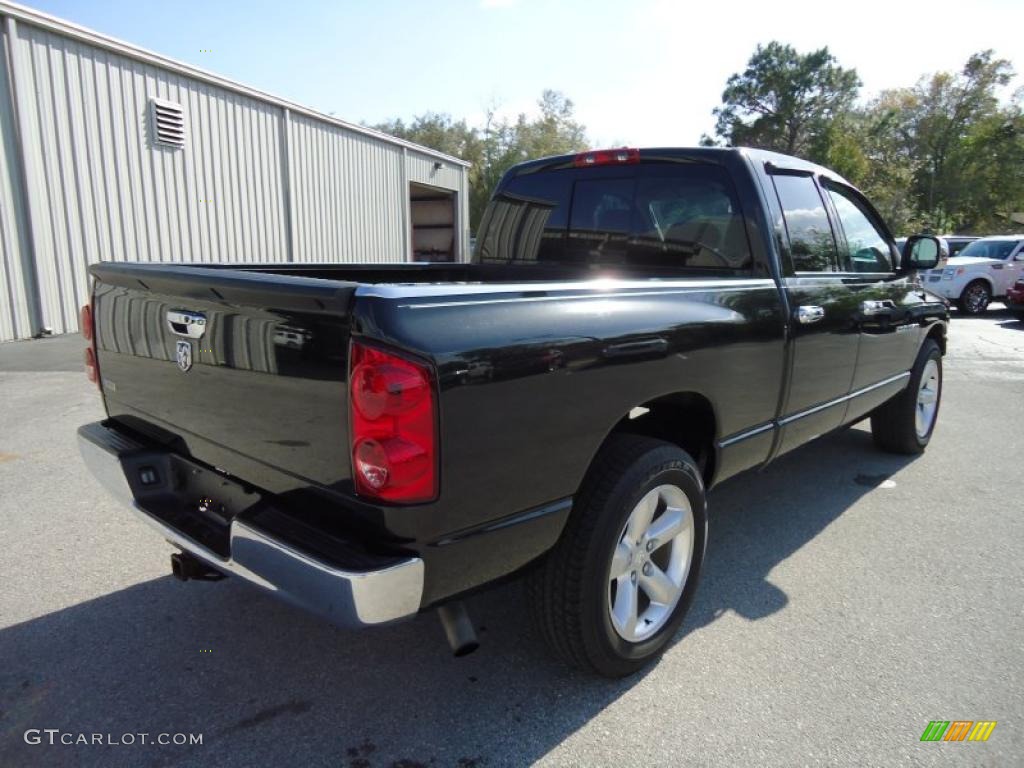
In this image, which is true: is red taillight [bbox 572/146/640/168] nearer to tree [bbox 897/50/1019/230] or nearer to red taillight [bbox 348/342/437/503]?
red taillight [bbox 348/342/437/503]

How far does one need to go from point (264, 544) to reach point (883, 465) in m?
4.65

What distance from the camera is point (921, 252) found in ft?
14.6

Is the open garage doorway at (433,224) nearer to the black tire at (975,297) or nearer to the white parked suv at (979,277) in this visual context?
the white parked suv at (979,277)

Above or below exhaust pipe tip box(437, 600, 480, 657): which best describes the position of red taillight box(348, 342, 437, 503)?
above

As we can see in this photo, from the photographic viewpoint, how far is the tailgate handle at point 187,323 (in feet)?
6.88

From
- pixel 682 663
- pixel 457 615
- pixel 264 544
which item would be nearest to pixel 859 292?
pixel 682 663

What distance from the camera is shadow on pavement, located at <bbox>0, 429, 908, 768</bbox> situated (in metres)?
2.06

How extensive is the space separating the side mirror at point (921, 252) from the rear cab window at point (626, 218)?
206 centimetres

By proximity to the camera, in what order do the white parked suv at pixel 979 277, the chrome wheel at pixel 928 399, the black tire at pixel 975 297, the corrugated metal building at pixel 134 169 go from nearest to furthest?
1. the chrome wheel at pixel 928 399
2. the corrugated metal building at pixel 134 169
3. the white parked suv at pixel 979 277
4. the black tire at pixel 975 297

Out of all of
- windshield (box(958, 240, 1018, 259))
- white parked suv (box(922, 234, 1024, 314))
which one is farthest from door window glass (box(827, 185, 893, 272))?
windshield (box(958, 240, 1018, 259))

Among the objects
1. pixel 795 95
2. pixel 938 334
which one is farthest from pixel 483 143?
pixel 938 334

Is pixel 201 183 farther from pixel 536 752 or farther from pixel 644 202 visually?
pixel 536 752

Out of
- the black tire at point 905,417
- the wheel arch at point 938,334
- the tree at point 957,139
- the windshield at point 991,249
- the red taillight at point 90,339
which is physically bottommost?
the black tire at point 905,417

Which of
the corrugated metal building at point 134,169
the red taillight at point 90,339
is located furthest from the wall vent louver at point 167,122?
the red taillight at point 90,339
